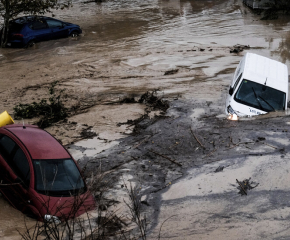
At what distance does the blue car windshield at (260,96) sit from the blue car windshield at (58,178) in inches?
222

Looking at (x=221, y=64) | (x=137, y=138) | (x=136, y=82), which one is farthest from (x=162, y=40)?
(x=137, y=138)

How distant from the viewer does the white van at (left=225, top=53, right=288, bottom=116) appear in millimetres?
10859

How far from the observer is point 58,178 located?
7.03 m

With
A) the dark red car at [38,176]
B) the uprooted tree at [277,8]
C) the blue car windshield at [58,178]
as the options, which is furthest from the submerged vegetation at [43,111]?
the uprooted tree at [277,8]

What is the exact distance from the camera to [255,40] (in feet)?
67.8

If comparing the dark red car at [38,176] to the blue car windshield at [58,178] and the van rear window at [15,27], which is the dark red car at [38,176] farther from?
the van rear window at [15,27]

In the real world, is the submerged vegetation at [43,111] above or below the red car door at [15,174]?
below

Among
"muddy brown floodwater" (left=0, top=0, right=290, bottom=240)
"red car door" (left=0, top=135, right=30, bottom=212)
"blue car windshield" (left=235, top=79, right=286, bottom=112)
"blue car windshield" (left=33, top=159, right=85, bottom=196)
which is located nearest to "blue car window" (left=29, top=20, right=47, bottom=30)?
"muddy brown floodwater" (left=0, top=0, right=290, bottom=240)

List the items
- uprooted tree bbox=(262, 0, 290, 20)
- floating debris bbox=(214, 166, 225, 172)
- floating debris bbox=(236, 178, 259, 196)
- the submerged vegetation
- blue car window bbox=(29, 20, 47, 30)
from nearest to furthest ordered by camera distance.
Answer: floating debris bbox=(236, 178, 259, 196) → floating debris bbox=(214, 166, 225, 172) → the submerged vegetation → blue car window bbox=(29, 20, 47, 30) → uprooted tree bbox=(262, 0, 290, 20)

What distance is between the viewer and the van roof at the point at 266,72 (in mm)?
11242

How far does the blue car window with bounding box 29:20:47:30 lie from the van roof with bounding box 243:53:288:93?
1093 centimetres

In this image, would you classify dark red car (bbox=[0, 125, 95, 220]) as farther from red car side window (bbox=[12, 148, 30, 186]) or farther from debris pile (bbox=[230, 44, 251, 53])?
debris pile (bbox=[230, 44, 251, 53])

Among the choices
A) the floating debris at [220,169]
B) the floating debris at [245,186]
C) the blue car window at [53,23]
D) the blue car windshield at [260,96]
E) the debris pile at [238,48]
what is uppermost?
the blue car window at [53,23]

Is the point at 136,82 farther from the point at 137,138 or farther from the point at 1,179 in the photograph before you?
the point at 1,179
